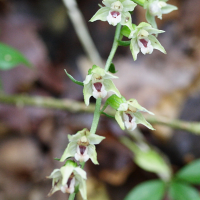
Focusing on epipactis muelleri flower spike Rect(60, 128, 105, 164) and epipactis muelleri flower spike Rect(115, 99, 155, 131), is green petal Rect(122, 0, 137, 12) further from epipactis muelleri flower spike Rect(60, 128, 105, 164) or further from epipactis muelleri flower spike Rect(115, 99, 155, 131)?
epipactis muelleri flower spike Rect(60, 128, 105, 164)

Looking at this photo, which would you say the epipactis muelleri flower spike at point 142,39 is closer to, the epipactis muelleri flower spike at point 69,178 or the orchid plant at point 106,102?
the orchid plant at point 106,102

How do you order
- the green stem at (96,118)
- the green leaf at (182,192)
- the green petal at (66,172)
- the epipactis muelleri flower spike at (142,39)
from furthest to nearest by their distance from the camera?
the green leaf at (182,192), the epipactis muelleri flower spike at (142,39), the green stem at (96,118), the green petal at (66,172)

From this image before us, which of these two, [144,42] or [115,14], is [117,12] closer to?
[115,14]

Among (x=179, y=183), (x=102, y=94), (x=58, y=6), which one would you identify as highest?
(x=58, y=6)

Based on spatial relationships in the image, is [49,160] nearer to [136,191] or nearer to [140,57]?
[136,191]

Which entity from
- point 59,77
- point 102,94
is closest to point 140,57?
point 59,77

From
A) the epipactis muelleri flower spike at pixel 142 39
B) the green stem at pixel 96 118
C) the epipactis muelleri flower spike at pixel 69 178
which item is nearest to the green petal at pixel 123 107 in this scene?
the green stem at pixel 96 118
